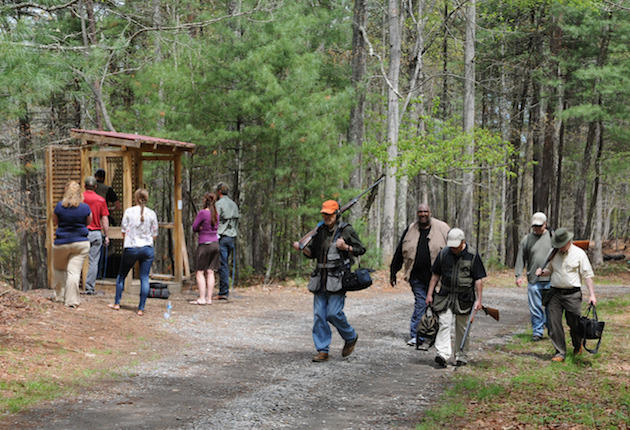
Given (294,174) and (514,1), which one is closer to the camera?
(294,174)

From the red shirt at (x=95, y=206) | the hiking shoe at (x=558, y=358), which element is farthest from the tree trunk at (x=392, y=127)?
the hiking shoe at (x=558, y=358)

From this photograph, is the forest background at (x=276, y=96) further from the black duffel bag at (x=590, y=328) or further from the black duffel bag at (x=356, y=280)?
the black duffel bag at (x=590, y=328)

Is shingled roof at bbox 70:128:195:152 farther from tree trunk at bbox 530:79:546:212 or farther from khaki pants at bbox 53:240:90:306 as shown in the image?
tree trunk at bbox 530:79:546:212

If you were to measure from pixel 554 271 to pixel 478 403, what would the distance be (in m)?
3.07

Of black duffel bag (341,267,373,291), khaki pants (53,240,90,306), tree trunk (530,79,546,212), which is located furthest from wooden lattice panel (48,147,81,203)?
tree trunk (530,79,546,212)

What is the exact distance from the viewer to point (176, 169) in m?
14.9

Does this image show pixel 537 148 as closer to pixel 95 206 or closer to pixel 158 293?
pixel 158 293

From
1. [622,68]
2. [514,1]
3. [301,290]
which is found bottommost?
[301,290]

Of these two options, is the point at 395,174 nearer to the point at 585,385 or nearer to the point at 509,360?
the point at 509,360

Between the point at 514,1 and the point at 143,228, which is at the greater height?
the point at 514,1

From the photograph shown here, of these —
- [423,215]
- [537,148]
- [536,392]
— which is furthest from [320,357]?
[537,148]

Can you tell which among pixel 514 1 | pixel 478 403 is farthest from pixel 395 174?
pixel 478 403

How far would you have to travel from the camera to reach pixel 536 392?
711 centimetres

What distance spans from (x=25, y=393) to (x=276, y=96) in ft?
38.3
